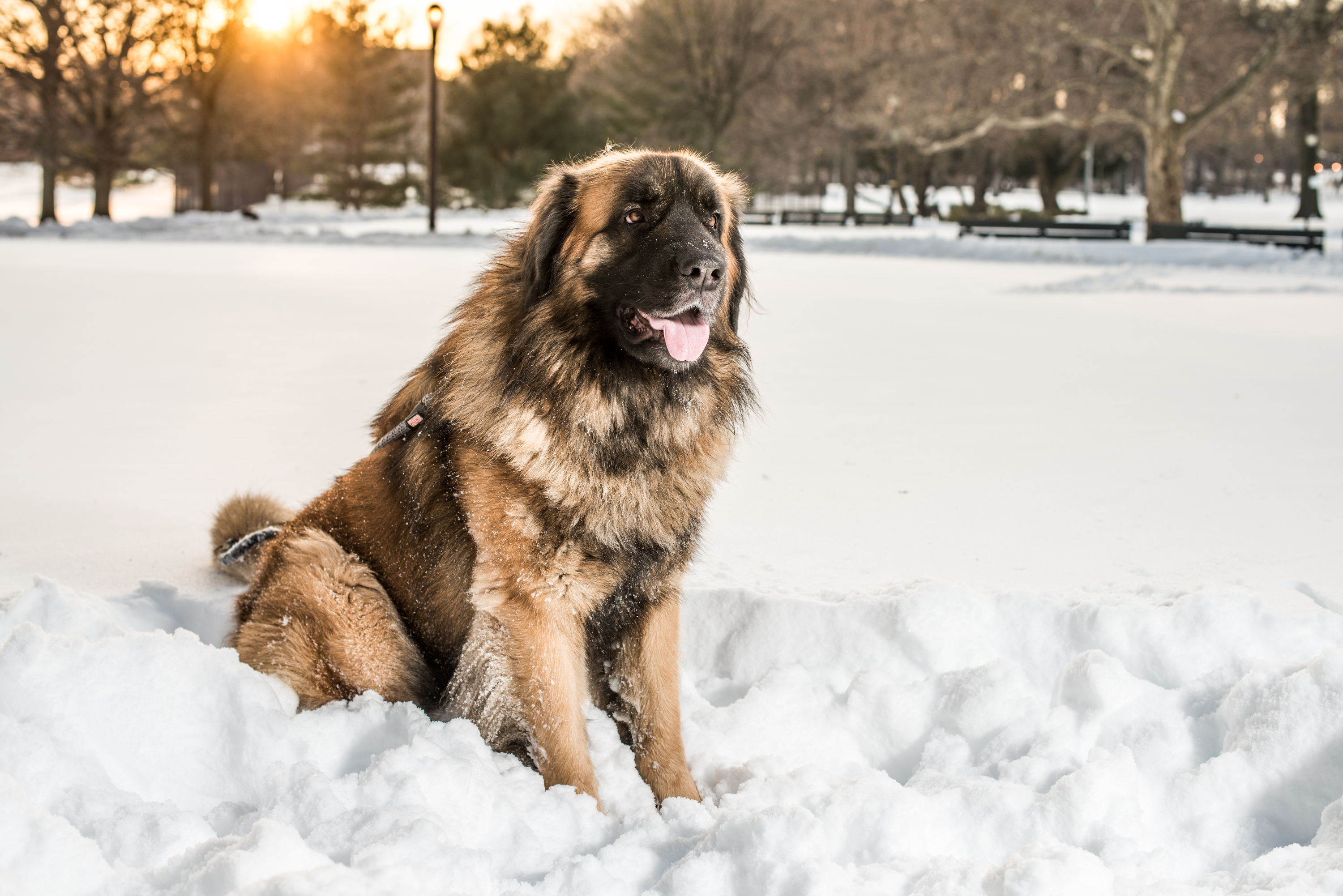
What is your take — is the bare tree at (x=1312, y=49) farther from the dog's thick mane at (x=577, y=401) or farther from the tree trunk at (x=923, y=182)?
the dog's thick mane at (x=577, y=401)

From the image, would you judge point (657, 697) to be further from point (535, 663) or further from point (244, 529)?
point (244, 529)

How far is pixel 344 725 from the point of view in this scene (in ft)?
9.18

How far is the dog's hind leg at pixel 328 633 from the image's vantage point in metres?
2.96

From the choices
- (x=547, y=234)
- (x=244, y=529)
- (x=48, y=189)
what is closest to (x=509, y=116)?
(x=48, y=189)

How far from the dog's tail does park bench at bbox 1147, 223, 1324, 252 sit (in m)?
22.3

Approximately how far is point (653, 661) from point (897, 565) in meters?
1.76

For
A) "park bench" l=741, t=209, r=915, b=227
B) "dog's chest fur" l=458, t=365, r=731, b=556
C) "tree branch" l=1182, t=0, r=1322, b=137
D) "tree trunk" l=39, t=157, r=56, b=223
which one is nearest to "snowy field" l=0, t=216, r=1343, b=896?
"dog's chest fur" l=458, t=365, r=731, b=556

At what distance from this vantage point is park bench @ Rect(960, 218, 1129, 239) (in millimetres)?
25969

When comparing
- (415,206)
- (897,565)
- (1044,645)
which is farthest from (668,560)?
(415,206)

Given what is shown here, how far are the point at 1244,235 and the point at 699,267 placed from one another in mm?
23445

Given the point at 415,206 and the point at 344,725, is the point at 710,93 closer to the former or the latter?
the point at 415,206

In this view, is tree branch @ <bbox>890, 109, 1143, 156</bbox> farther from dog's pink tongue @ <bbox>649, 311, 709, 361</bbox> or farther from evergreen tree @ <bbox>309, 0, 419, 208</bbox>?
evergreen tree @ <bbox>309, 0, 419, 208</bbox>

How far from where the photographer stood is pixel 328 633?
2.98m

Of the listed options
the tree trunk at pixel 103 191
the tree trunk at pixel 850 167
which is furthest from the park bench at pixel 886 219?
the tree trunk at pixel 103 191
